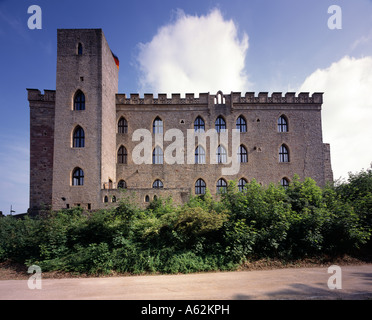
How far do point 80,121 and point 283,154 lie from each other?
58.6 ft

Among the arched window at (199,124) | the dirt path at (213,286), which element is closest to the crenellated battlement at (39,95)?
the arched window at (199,124)

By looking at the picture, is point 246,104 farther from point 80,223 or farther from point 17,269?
point 17,269

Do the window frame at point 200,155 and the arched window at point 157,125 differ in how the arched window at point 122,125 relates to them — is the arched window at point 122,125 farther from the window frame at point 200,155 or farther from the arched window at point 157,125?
Result: the window frame at point 200,155

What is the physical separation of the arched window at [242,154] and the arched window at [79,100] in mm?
13883

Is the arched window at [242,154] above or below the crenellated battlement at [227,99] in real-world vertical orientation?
below

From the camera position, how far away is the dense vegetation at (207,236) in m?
9.34

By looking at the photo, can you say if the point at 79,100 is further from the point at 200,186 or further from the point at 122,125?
the point at 200,186

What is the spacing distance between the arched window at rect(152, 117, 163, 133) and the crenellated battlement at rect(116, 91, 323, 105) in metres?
1.59

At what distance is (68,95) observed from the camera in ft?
58.8

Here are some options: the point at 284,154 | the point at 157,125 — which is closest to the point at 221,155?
the point at 284,154

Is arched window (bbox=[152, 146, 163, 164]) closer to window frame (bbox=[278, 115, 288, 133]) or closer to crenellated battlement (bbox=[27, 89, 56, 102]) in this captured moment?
crenellated battlement (bbox=[27, 89, 56, 102])

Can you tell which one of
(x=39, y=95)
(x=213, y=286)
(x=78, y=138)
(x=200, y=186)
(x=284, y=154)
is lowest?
(x=213, y=286)

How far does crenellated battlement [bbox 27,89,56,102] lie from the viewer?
20.3 m

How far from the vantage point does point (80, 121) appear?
17.8m
